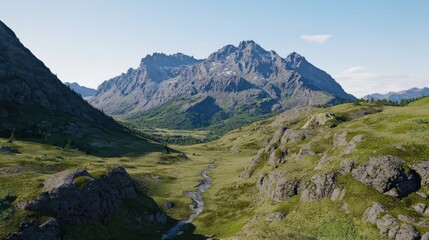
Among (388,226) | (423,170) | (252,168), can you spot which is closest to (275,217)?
(388,226)

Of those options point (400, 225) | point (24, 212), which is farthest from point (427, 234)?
point (24, 212)

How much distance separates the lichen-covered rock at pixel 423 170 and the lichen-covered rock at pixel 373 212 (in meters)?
13.1

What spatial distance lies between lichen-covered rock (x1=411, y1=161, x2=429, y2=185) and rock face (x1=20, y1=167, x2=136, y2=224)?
7696 cm

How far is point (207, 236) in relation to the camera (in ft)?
324

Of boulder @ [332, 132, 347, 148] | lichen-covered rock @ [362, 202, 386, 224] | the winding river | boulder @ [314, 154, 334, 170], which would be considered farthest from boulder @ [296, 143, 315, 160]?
lichen-covered rock @ [362, 202, 386, 224]

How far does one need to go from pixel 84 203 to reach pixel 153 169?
97.0 m

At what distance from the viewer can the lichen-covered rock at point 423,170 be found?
273 feet

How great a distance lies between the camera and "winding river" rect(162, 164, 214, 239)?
103 m

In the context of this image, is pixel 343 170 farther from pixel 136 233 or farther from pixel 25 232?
pixel 25 232

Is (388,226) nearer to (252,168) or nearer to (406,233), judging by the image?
(406,233)

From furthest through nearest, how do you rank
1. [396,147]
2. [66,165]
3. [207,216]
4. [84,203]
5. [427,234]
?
[66,165] < [207,216] < [396,147] < [84,203] < [427,234]

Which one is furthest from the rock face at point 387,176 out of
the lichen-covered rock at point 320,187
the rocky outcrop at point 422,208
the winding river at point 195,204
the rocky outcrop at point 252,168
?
the rocky outcrop at point 252,168

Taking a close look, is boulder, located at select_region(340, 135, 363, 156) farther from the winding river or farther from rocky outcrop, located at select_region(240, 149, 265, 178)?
rocky outcrop, located at select_region(240, 149, 265, 178)

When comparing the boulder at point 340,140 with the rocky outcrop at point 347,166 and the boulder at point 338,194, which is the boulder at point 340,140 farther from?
the boulder at point 338,194
